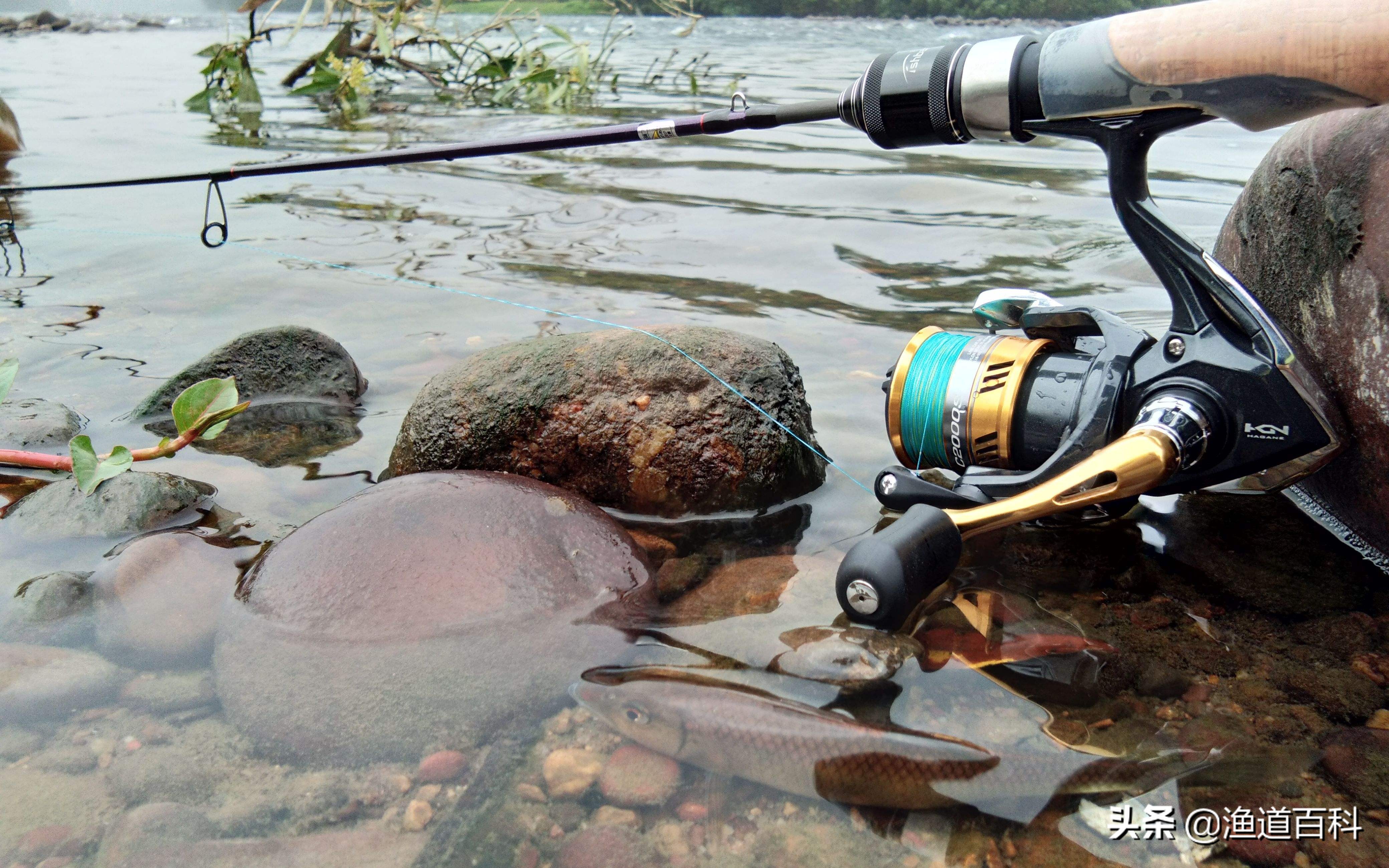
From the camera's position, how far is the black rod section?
107 inches

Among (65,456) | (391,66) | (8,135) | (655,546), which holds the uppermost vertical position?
(391,66)

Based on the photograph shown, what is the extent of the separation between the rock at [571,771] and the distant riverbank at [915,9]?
31802 millimetres

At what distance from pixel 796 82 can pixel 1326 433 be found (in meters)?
11.2

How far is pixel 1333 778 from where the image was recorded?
1.76m

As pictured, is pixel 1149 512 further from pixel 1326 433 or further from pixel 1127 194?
pixel 1127 194

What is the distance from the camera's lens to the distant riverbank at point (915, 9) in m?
33.3

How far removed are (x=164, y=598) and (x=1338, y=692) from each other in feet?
7.75

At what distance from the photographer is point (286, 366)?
129 inches

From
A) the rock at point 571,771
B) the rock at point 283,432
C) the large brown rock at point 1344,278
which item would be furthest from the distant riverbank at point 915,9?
the rock at point 571,771

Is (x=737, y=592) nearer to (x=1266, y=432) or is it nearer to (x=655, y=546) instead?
(x=655, y=546)

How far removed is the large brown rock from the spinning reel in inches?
9.2

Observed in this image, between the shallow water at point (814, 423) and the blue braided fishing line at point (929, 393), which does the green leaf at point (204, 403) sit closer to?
the shallow water at point (814, 423)

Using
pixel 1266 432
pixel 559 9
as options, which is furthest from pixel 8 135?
pixel 559 9

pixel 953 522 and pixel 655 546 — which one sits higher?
pixel 953 522
